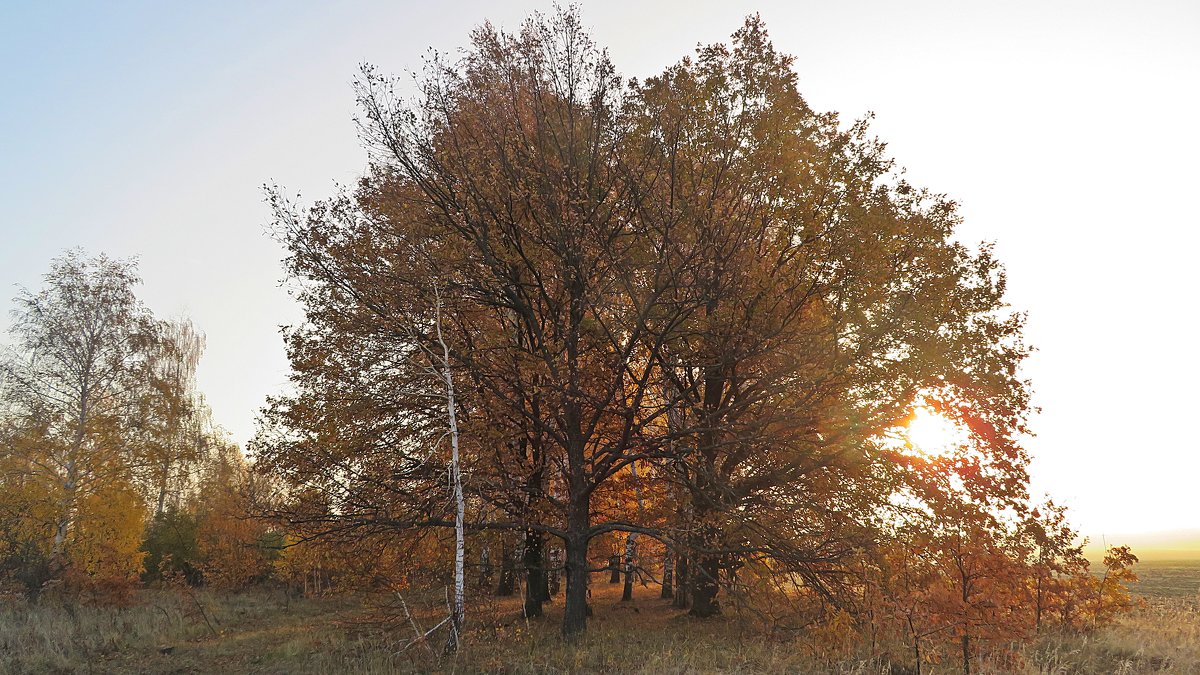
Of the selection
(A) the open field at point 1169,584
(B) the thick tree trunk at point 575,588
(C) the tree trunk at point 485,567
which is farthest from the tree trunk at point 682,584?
(A) the open field at point 1169,584

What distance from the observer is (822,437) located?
47.1ft

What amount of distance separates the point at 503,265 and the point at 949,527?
10.3 meters

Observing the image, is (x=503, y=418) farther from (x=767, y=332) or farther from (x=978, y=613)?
(x=978, y=613)

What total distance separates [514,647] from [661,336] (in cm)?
645

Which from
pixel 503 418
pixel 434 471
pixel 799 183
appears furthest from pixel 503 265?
pixel 799 183

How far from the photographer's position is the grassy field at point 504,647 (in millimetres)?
9750

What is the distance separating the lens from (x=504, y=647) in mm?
11625

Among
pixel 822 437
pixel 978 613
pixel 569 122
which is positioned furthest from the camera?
pixel 822 437

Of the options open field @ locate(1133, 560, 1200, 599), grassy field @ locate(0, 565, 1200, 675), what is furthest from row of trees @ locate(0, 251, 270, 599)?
open field @ locate(1133, 560, 1200, 599)

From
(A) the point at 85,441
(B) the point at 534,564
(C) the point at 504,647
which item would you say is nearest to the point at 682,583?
(B) the point at 534,564

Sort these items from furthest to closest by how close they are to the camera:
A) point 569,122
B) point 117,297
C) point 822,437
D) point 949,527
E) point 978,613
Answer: point 117,297 → point 822,437 → point 569,122 → point 949,527 → point 978,613

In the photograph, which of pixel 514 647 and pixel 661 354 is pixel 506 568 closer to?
pixel 514 647

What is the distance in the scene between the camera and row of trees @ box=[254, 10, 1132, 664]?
40.0 feet

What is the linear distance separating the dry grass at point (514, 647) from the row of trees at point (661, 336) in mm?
1203
